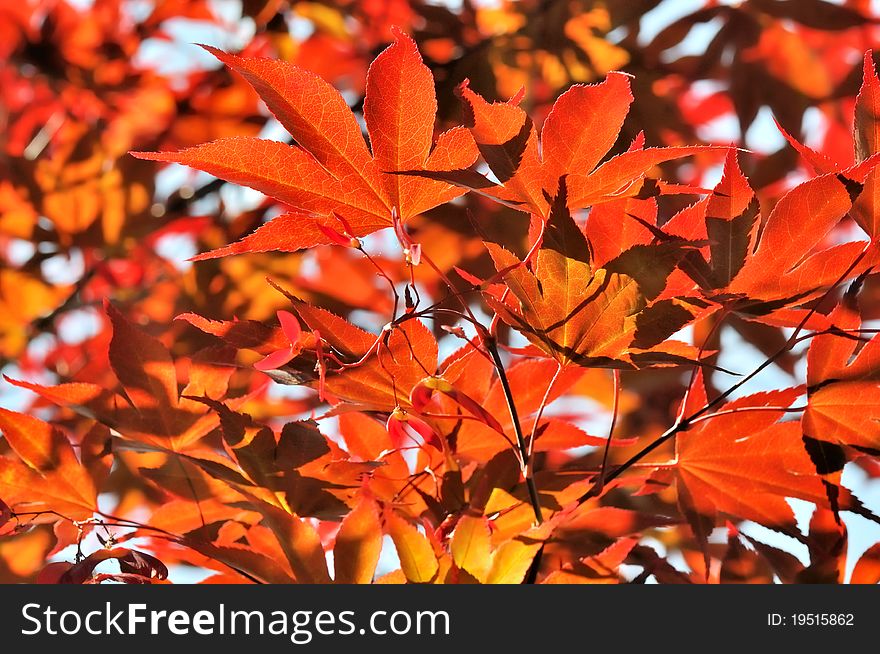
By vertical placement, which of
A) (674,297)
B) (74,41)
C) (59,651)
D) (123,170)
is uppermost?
(74,41)

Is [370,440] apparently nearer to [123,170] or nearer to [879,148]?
[879,148]

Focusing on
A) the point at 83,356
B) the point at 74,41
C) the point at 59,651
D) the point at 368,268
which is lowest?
the point at 59,651

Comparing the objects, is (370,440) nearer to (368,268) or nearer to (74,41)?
(368,268)

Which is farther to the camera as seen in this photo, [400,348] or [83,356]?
[83,356]

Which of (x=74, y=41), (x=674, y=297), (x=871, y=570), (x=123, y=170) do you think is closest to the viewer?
(x=674, y=297)

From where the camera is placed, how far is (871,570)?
48 centimetres

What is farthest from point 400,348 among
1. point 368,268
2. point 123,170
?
point 123,170

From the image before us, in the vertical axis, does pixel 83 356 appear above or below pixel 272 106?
above

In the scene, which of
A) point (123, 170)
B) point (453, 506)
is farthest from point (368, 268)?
point (453, 506)

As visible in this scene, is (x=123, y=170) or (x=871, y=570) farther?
(x=123, y=170)

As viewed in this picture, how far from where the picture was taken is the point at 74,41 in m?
1.52

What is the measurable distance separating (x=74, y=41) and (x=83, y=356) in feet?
1.94

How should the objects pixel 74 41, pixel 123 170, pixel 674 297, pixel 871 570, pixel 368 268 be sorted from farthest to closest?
pixel 74 41 < pixel 123 170 < pixel 368 268 < pixel 871 570 < pixel 674 297

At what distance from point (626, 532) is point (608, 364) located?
0.42 feet
